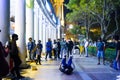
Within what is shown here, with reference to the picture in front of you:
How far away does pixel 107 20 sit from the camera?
37750 millimetres

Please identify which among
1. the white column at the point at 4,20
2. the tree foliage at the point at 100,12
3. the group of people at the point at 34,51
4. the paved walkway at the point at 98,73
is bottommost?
the paved walkway at the point at 98,73

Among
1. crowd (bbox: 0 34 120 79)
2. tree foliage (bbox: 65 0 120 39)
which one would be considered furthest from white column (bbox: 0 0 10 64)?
tree foliage (bbox: 65 0 120 39)

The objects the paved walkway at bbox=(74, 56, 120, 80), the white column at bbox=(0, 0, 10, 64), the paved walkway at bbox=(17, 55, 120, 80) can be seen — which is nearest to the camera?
the white column at bbox=(0, 0, 10, 64)

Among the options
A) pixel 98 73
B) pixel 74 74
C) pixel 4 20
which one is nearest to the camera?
pixel 4 20

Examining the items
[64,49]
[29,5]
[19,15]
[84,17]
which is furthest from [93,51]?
[19,15]

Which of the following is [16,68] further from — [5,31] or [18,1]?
[18,1]

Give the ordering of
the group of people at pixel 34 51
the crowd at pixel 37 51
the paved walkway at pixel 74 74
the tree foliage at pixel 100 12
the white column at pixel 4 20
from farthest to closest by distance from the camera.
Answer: the tree foliage at pixel 100 12 < the group of people at pixel 34 51 < the paved walkway at pixel 74 74 < the white column at pixel 4 20 < the crowd at pixel 37 51

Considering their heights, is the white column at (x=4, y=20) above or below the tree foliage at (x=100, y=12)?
below

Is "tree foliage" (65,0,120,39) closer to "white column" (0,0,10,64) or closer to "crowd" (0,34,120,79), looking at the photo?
"crowd" (0,34,120,79)

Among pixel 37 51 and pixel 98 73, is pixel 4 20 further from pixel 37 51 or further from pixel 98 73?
pixel 37 51

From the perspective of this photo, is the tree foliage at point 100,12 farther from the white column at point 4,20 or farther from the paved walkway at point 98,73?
the white column at point 4,20

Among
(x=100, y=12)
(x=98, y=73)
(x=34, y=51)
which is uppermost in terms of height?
(x=100, y=12)

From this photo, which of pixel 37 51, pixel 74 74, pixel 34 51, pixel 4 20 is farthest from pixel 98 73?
pixel 34 51

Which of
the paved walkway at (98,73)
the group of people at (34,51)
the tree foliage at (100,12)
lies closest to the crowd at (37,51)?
the group of people at (34,51)
